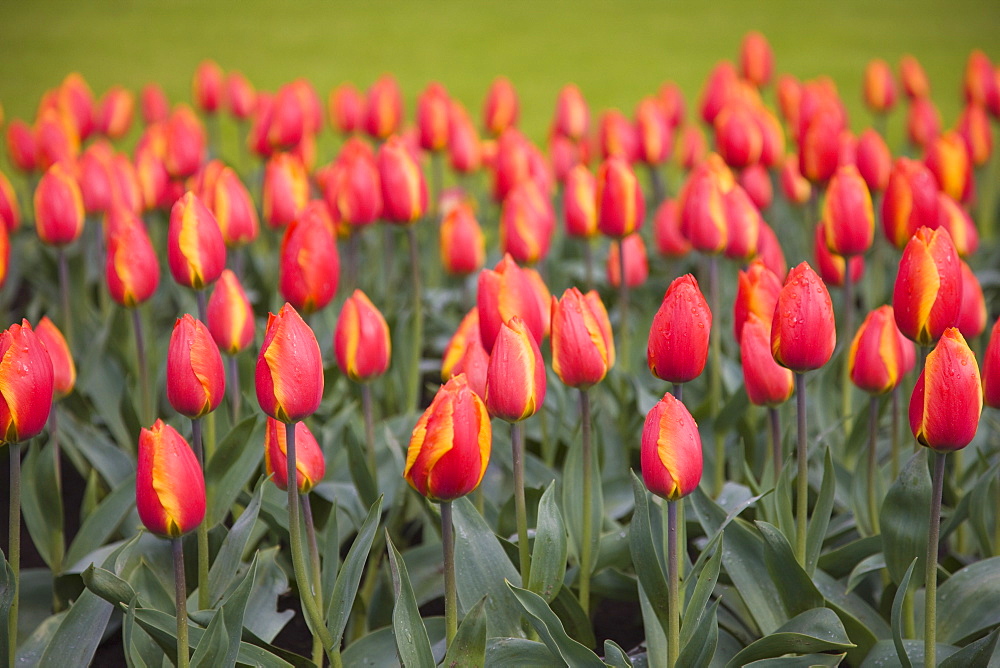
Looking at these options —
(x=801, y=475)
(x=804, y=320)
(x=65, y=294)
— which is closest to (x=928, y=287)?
(x=804, y=320)

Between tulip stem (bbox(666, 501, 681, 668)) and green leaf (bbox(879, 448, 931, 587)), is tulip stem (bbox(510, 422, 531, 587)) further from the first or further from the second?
green leaf (bbox(879, 448, 931, 587))

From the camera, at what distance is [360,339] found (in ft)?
4.39

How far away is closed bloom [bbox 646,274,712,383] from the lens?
3.54 ft

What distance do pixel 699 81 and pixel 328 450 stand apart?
469cm

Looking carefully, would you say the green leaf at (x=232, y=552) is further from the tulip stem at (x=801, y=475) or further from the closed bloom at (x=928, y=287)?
the closed bloom at (x=928, y=287)

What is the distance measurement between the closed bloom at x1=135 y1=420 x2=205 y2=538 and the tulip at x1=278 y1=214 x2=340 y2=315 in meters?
0.50

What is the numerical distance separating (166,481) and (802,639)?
26.2 inches

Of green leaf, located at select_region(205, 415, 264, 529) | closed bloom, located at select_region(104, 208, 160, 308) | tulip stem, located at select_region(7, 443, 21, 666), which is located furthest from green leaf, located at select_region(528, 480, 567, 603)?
closed bloom, located at select_region(104, 208, 160, 308)

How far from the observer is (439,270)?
2.70 metres

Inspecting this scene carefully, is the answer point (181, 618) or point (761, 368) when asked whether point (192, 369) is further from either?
point (761, 368)

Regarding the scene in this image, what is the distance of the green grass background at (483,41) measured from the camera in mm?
5797

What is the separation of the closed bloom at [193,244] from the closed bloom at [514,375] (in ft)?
1.73

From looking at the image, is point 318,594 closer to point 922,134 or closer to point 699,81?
point 922,134

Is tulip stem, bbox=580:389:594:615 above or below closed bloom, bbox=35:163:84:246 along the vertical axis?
below
